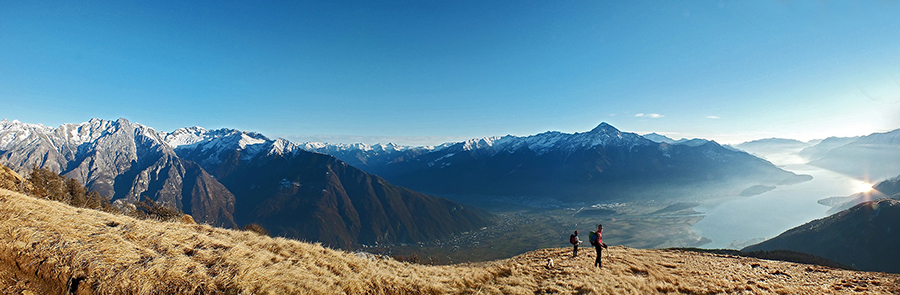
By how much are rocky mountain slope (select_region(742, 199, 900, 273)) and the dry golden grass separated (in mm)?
139415

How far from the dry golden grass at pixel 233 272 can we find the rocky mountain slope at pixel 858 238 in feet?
457

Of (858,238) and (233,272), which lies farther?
(858,238)

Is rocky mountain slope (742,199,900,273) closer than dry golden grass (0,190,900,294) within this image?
No

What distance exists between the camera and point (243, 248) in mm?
13719

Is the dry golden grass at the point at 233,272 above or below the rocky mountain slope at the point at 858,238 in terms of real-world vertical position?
above

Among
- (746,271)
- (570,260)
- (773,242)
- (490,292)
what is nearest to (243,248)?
(490,292)

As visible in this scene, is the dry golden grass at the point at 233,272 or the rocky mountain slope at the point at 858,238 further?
the rocky mountain slope at the point at 858,238

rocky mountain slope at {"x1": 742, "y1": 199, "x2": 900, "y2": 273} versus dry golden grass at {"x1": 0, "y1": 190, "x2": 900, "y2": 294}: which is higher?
dry golden grass at {"x1": 0, "y1": 190, "x2": 900, "y2": 294}

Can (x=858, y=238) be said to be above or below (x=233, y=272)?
below

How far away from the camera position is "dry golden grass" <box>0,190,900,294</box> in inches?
343

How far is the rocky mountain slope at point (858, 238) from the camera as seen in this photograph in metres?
98.7

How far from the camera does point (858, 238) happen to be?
10762cm

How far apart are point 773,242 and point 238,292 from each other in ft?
623

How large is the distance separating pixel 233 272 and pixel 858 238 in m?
189
